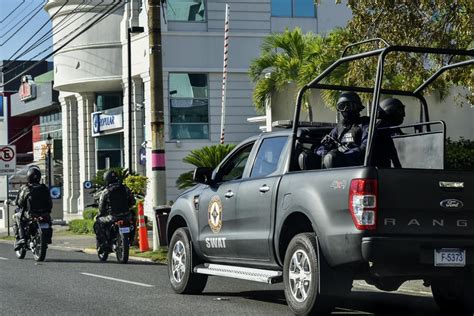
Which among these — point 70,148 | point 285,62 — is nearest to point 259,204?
point 285,62

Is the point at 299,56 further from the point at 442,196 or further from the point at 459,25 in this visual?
the point at 442,196

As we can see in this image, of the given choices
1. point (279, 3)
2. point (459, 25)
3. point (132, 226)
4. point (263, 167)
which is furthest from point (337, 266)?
point (279, 3)

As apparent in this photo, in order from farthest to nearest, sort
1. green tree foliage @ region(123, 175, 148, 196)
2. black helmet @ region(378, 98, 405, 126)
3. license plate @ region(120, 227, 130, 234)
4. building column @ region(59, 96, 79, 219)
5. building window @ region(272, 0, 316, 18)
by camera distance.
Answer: building column @ region(59, 96, 79, 219)
building window @ region(272, 0, 316, 18)
green tree foliage @ region(123, 175, 148, 196)
license plate @ region(120, 227, 130, 234)
black helmet @ region(378, 98, 405, 126)

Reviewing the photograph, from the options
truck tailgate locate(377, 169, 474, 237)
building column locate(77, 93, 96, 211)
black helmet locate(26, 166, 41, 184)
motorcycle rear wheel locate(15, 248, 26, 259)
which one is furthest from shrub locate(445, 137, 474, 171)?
building column locate(77, 93, 96, 211)

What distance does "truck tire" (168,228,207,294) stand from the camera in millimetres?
11695

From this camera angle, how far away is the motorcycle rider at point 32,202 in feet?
60.7

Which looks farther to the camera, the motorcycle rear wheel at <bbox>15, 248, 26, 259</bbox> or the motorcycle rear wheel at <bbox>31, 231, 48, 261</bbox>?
the motorcycle rear wheel at <bbox>15, 248, 26, 259</bbox>

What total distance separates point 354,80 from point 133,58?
24.2 metres

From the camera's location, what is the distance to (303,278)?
360 inches

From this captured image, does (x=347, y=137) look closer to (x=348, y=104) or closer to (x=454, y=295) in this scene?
(x=348, y=104)

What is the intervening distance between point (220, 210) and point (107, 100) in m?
37.3

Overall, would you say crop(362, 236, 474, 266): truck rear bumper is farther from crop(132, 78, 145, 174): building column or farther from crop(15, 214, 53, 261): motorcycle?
crop(132, 78, 145, 174): building column

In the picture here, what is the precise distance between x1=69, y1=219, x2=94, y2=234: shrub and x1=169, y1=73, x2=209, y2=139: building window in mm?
5746

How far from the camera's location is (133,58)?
3919 cm
